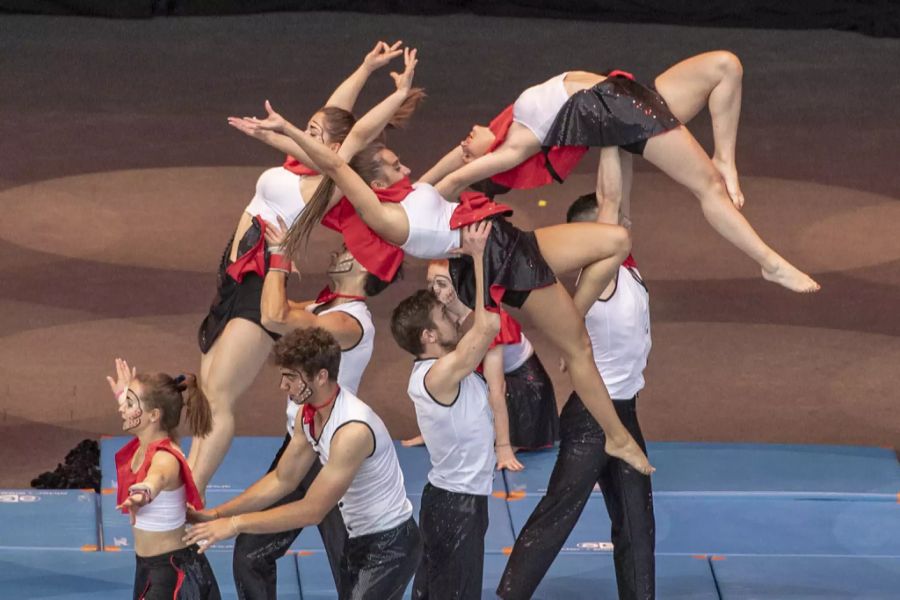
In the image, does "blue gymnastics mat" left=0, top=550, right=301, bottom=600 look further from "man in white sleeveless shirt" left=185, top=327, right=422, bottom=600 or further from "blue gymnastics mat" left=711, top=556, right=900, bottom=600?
"blue gymnastics mat" left=711, top=556, right=900, bottom=600

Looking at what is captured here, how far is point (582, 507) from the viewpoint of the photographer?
210 inches

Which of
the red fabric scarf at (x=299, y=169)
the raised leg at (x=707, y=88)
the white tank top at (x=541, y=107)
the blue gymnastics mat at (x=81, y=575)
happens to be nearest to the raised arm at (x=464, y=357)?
the white tank top at (x=541, y=107)

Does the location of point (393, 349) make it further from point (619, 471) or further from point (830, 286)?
point (619, 471)

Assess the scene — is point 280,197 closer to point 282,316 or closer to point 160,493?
point 282,316

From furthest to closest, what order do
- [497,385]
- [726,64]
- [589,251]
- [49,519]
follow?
[497,385] < [49,519] < [726,64] < [589,251]

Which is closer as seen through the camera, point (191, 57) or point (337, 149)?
point (337, 149)

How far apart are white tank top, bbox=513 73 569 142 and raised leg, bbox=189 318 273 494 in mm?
1269

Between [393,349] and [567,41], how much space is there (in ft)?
21.1

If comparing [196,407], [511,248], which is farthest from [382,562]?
[511,248]

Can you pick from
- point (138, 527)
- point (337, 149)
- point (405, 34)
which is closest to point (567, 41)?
point (405, 34)

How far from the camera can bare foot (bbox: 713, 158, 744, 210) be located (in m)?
5.88

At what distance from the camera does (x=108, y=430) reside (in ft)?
25.5

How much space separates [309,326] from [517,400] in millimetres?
2168

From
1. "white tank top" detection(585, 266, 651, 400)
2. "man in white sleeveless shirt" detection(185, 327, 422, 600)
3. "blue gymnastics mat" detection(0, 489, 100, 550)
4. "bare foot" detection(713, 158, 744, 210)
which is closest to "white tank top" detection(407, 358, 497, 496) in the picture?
"man in white sleeveless shirt" detection(185, 327, 422, 600)
